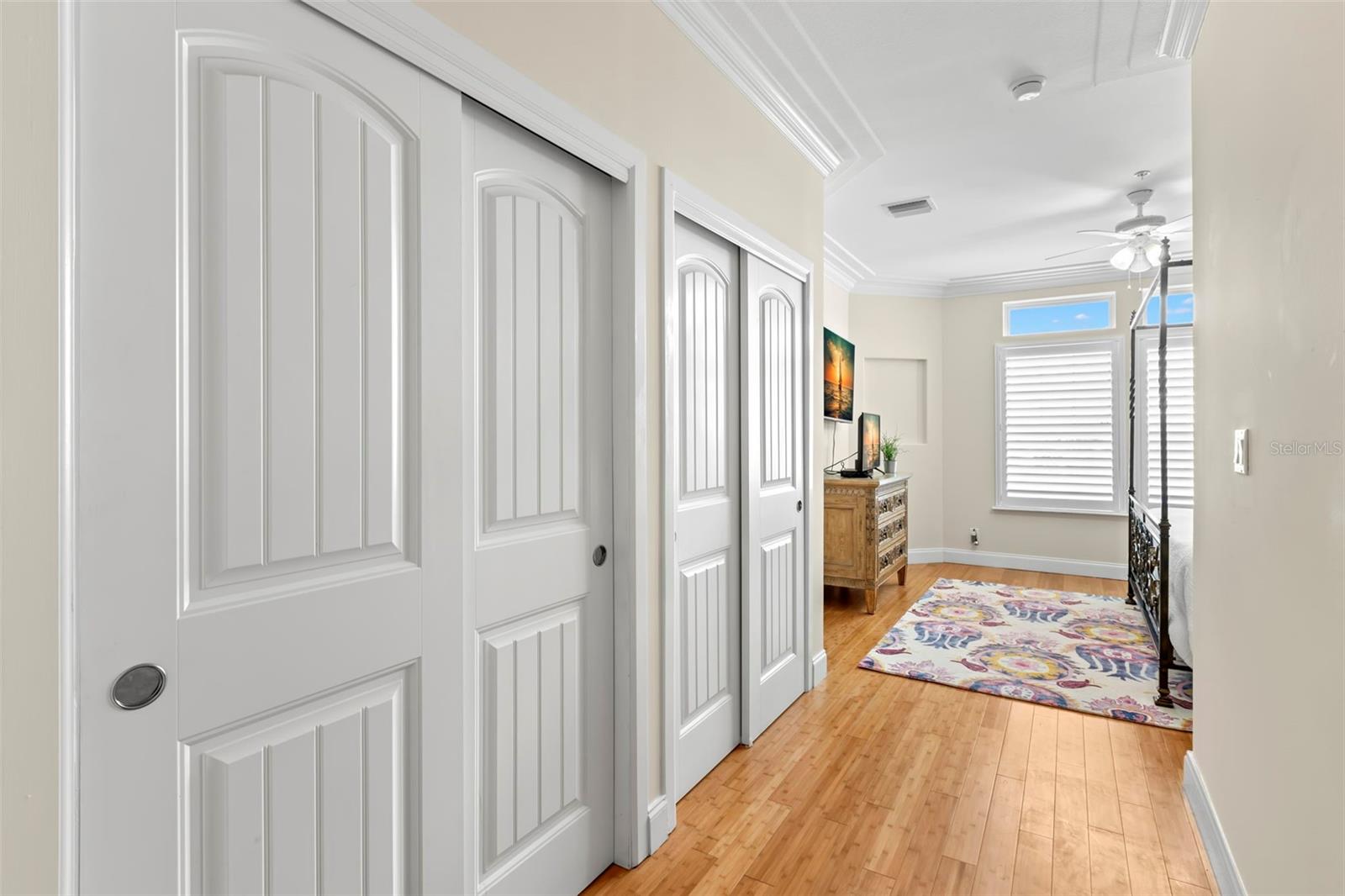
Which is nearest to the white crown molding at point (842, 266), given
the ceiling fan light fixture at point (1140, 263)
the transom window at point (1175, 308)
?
the ceiling fan light fixture at point (1140, 263)

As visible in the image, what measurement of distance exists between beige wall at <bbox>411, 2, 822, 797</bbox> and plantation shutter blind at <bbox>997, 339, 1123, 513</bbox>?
4.06 meters

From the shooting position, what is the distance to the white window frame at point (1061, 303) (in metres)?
5.69

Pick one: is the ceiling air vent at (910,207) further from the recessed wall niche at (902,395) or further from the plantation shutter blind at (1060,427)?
the plantation shutter blind at (1060,427)

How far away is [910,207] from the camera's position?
4.21 meters

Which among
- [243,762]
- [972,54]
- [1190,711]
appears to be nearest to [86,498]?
[243,762]

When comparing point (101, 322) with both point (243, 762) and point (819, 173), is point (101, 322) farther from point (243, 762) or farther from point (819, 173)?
point (819, 173)

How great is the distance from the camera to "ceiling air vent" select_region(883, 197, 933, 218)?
4121mm

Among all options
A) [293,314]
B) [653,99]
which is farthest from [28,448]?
[653,99]

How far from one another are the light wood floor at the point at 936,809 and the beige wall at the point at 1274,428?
0.30 metres

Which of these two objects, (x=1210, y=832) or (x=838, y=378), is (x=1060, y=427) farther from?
(x=1210, y=832)

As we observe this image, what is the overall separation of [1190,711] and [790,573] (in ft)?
6.12

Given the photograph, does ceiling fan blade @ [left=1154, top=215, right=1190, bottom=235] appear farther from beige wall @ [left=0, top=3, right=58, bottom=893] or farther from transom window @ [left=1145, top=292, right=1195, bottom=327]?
beige wall @ [left=0, top=3, right=58, bottom=893]

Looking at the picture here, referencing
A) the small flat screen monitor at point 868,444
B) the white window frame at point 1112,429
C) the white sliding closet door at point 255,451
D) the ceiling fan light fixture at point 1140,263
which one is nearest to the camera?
the white sliding closet door at point 255,451

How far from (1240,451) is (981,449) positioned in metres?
4.75
